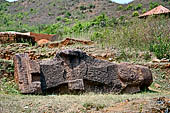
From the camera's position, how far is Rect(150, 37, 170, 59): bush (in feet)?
36.7

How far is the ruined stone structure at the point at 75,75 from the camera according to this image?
6.18 metres

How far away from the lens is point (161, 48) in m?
11.4

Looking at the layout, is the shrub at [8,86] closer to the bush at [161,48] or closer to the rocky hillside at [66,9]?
the bush at [161,48]

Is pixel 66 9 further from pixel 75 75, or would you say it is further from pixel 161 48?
pixel 75 75

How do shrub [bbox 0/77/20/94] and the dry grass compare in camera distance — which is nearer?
the dry grass

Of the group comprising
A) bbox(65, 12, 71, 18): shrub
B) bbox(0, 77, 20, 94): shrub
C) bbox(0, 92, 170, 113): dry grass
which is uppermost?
bbox(65, 12, 71, 18): shrub

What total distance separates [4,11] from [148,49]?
28.4m

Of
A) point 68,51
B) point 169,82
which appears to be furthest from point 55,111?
point 169,82

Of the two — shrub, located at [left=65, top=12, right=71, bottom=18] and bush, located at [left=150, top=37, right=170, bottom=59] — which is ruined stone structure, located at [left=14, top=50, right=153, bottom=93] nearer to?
bush, located at [left=150, top=37, right=170, bottom=59]

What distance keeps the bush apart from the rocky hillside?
19.2 meters

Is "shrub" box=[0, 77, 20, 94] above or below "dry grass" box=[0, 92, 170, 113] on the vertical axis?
below

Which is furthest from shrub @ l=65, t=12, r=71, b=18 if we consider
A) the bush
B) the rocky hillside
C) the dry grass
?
the dry grass

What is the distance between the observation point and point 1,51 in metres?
10.0

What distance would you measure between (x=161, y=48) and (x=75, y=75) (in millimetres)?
5759
